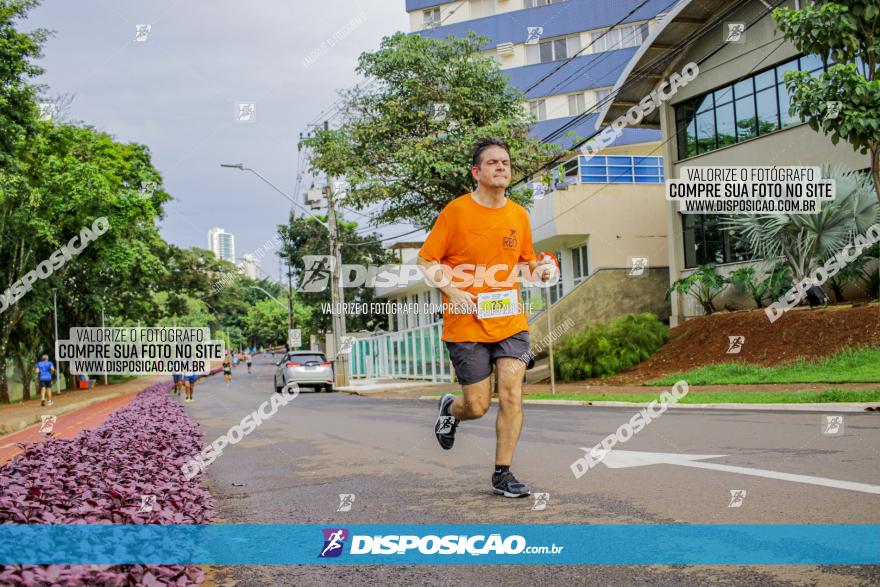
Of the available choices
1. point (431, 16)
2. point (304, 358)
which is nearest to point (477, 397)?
point (304, 358)

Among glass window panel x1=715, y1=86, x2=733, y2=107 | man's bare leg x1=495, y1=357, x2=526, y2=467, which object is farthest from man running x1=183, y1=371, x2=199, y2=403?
man's bare leg x1=495, y1=357, x2=526, y2=467

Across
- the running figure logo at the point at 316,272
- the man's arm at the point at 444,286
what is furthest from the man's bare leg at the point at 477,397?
the running figure logo at the point at 316,272

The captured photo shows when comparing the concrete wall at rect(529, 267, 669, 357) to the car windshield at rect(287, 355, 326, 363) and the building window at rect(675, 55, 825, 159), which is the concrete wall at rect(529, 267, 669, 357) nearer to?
the building window at rect(675, 55, 825, 159)

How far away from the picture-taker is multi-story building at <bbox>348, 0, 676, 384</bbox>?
27.5 meters

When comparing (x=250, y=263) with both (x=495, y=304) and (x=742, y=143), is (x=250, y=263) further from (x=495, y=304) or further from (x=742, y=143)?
(x=495, y=304)

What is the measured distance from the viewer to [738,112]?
23.4 meters

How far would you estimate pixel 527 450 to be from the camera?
7949mm

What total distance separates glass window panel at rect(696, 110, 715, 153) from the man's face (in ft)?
68.9

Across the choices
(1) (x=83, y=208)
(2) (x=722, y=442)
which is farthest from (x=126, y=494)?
(1) (x=83, y=208)

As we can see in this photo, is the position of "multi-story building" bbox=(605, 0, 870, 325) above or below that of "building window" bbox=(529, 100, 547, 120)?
below

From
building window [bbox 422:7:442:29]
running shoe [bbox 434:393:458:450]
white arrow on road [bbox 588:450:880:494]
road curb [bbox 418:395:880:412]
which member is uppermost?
building window [bbox 422:7:442:29]

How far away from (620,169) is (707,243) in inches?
248

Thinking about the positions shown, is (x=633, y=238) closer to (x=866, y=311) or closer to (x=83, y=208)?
(x=866, y=311)

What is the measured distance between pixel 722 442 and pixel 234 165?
81.4ft
